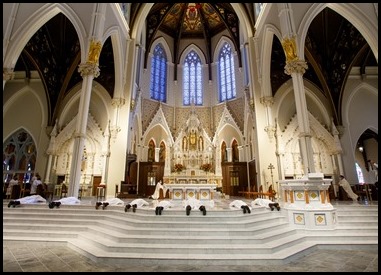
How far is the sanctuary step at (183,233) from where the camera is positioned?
4.71 m

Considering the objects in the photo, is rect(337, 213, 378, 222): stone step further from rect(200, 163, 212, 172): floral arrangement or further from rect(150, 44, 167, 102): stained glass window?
rect(150, 44, 167, 102): stained glass window

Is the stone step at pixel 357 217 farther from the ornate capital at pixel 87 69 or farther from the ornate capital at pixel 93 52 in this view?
the ornate capital at pixel 93 52

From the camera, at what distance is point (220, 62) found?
912 inches

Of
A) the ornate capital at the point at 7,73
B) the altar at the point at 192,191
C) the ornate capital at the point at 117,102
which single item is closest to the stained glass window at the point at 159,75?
the ornate capital at the point at 117,102

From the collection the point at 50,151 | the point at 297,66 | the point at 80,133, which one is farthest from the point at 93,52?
the point at 297,66

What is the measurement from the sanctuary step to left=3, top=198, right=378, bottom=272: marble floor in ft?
0.61

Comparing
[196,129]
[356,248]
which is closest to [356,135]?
[196,129]

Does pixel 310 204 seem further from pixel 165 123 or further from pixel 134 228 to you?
pixel 165 123

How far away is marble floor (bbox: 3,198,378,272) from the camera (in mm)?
4098

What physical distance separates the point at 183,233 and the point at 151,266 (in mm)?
1267

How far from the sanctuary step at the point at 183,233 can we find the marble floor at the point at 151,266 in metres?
0.19

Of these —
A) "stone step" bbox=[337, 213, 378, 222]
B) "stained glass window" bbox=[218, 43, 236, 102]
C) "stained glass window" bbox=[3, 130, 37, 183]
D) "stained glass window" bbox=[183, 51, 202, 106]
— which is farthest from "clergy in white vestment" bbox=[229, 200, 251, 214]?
"stained glass window" bbox=[183, 51, 202, 106]

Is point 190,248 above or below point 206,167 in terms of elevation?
below

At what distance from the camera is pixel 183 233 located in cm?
543
